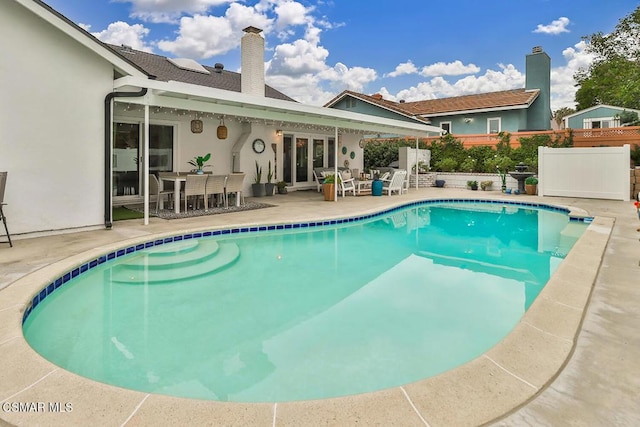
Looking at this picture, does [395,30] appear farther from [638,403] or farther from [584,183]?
[638,403]

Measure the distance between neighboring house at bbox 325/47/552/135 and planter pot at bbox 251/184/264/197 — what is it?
1187 centimetres

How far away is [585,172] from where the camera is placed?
1390cm

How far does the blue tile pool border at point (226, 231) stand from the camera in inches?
171

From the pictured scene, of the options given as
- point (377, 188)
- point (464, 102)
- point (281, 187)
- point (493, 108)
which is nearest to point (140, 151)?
point (281, 187)

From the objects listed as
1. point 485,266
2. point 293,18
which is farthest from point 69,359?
point 293,18

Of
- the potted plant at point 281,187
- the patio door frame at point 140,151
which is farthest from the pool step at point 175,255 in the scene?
the potted plant at point 281,187

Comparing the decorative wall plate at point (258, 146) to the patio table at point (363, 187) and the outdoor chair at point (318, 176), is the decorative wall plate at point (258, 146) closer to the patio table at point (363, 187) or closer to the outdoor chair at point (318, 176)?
the outdoor chair at point (318, 176)

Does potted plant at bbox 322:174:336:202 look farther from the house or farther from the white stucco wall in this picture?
the white stucco wall

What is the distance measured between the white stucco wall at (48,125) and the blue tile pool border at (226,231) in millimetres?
1725

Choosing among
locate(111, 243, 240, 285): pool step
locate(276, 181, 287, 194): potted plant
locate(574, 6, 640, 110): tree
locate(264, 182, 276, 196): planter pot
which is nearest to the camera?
locate(111, 243, 240, 285): pool step

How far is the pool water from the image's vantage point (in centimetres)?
304

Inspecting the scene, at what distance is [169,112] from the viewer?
1065cm

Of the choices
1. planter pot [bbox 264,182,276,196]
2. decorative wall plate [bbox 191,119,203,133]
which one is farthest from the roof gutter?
planter pot [bbox 264,182,276,196]

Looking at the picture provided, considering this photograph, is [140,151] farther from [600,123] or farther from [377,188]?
[600,123]
